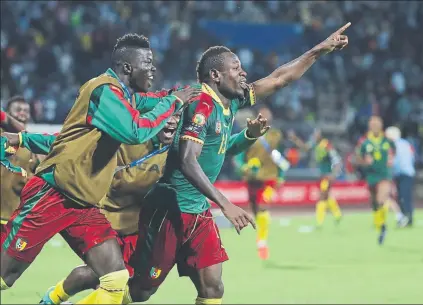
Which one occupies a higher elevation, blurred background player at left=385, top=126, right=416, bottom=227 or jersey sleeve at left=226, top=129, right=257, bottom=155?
jersey sleeve at left=226, top=129, right=257, bottom=155

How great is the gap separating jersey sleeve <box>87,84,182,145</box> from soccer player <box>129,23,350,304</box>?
0.62 metres

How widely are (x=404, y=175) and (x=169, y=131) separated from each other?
15436 mm

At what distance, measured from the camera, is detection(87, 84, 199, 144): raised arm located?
7129 millimetres

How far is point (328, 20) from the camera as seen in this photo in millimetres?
31016

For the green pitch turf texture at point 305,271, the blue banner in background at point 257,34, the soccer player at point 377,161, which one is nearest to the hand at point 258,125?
the green pitch turf texture at point 305,271

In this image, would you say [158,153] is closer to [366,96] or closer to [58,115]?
[58,115]

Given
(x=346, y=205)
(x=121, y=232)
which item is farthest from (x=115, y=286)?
(x=346, y=205)

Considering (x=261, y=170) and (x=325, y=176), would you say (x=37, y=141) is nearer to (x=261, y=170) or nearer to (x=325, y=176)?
(x=261, y=170)

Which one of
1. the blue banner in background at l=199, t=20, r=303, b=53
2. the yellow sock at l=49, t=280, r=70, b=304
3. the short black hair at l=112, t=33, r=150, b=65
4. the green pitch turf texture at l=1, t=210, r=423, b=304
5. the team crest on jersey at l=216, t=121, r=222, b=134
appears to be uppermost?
the blue banner in background at l=199, t=20, r=303, b=53

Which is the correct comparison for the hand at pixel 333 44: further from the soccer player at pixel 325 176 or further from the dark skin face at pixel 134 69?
the soccer player at pixel 325 176

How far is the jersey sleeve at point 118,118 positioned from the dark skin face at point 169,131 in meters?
1.30

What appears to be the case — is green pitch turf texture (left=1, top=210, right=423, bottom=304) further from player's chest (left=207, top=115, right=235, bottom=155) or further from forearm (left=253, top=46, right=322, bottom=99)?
player's chest (left=207, top=115, right=235, bottom=155)

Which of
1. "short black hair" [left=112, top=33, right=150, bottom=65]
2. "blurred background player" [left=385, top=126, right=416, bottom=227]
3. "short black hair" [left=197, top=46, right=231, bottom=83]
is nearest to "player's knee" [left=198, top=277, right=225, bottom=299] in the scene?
"short black hair" [left=197, top=46, right=231, bottom=83]

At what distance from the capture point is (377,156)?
19703mm
